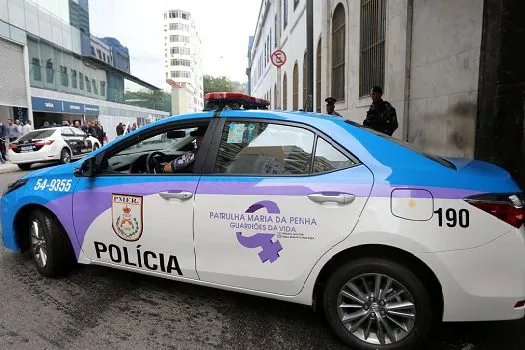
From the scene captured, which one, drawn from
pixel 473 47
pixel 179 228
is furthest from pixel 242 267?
pixel 473 47

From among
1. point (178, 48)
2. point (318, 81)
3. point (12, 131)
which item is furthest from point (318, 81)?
point (178, 48)

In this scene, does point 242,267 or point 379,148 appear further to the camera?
point 242,267

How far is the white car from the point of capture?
13.4 m

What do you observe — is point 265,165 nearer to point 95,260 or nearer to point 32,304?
point 95,260

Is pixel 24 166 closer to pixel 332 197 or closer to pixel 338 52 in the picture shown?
pixel 338 52

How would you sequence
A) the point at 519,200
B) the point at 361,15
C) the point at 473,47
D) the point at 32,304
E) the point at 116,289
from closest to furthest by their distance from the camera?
the point at 519,200
the point at 32,304
the point at 116,289
the point at 473,47
the point at 361,15

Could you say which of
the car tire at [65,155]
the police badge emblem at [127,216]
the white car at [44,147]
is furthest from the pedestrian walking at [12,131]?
the police badge emblem at [127,216]

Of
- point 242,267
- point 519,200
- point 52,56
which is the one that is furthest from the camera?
point 52,56

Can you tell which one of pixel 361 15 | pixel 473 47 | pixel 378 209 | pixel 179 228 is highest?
pixel 361 15

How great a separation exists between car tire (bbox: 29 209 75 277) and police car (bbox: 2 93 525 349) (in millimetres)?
236

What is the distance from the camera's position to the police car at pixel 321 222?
238 centimetres

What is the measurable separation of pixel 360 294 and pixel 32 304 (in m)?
2.63

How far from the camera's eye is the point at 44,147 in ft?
44.1

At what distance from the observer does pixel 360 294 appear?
260 centimetres
